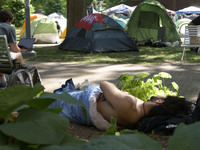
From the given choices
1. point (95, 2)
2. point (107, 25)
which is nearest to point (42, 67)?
point (107, 25)

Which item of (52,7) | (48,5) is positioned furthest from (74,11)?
(52,7)

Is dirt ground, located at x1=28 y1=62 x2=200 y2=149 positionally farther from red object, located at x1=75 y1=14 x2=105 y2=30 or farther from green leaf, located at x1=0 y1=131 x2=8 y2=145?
green leaf, located at x1=0 y1=131 x2=8 y2=145

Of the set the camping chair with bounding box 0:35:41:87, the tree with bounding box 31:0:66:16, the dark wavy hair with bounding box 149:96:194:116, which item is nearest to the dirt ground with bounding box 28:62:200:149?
the camping chair with bounding box 0:35:41:87

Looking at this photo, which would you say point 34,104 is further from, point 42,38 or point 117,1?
point 117,1

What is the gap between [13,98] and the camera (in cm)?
96

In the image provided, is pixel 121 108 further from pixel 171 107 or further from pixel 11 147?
pixel 11 147

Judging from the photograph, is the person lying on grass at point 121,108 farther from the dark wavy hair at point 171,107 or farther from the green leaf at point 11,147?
the green leaf at point 11,147

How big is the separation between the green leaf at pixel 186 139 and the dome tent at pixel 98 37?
496 inches

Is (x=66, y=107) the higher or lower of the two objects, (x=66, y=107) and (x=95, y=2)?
the lower

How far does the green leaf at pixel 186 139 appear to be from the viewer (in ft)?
2.17

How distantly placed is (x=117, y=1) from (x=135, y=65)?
2026 inches

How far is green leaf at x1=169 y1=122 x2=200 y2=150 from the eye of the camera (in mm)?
660

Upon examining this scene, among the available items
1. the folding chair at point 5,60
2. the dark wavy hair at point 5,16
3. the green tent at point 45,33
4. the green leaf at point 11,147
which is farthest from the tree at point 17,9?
the green leaf at point 11,147

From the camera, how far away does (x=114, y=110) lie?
3811 mm
